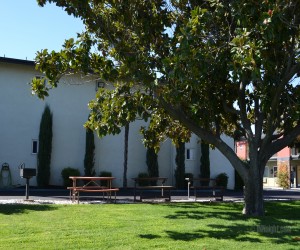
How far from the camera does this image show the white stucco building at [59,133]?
22469 millimetres

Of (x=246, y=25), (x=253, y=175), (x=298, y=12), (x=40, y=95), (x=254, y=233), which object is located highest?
(x=298, y=12)

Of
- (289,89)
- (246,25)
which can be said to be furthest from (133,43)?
(289,89)

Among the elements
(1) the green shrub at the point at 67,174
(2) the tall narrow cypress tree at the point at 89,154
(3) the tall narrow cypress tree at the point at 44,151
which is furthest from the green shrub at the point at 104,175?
(3) the tall narrow cypress tree at the point at 44,151

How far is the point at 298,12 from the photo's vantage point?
33.7 feet

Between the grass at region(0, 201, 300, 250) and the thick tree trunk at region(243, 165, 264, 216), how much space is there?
375 millimetres

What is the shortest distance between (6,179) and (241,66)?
1721 centimetres

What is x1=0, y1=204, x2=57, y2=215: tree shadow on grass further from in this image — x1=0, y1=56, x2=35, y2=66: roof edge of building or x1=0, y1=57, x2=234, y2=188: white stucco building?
x1=0, y1=56, x2=35, y2=66: roof edge of building

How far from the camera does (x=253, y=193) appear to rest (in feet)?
38.5

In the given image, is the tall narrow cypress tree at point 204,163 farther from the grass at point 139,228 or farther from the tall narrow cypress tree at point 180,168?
the grass at point 139,228

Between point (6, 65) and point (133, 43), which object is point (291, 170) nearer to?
point (6, 65)

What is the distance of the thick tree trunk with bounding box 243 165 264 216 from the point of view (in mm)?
11719

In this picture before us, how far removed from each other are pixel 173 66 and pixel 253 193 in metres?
4.91

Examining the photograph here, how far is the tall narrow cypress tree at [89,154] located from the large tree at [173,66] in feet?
35.9

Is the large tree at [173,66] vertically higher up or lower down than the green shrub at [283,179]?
higher up
